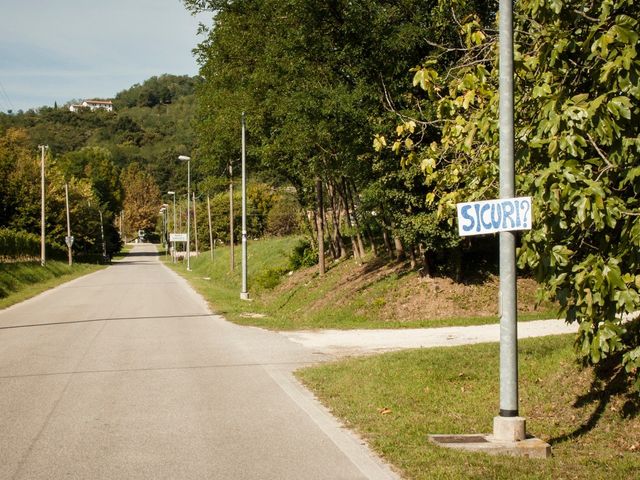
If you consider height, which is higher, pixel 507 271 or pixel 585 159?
pixel 585 159

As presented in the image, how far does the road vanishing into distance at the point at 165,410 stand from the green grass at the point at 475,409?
40cm

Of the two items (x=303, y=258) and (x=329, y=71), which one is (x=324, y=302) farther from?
(x=303, y=258)

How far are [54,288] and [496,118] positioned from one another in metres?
34.2

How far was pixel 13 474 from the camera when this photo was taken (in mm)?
6355

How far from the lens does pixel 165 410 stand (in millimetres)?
9047

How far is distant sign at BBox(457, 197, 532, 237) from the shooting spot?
6828 millimetres

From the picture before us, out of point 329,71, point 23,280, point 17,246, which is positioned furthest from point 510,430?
point 17,246

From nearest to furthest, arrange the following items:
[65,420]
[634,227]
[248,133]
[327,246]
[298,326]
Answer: [634,227] → [65,420] → [298,326] → [248,133] → [327,246]

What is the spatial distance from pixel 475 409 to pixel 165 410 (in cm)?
372

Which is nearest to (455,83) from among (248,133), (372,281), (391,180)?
(391,180)

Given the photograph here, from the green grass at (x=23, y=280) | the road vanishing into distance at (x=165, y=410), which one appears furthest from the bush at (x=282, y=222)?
the road vanishing into distance at (x=165, y=410)

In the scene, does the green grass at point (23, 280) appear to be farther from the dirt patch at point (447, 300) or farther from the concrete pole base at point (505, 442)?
the concrete pole base at point (505, 442)

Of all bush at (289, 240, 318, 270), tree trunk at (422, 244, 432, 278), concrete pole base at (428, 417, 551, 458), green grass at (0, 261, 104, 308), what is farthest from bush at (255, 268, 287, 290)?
concrete pole base at (428, 417, 551, 458)

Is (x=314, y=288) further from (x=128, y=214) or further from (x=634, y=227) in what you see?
(x=128, y=214)
